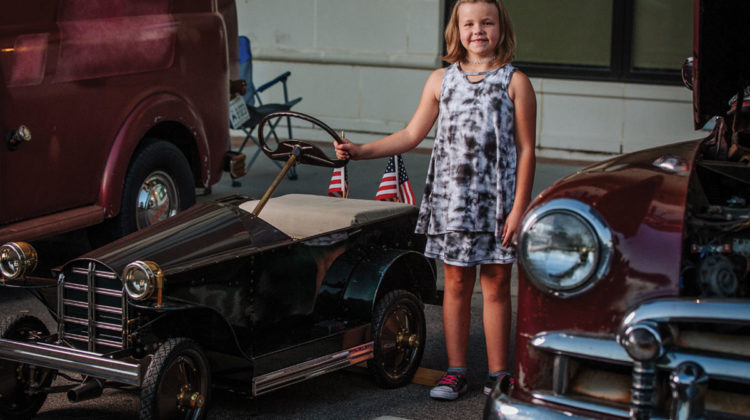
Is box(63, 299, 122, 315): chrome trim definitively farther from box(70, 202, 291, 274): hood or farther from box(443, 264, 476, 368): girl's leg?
box(443, 264, 476, 368): girl's leg

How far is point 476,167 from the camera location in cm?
409

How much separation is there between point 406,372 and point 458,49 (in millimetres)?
1415

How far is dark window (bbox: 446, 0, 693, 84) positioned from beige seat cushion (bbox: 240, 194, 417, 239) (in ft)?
21.2

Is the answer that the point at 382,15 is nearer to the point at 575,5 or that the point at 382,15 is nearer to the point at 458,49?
the point at 575,5

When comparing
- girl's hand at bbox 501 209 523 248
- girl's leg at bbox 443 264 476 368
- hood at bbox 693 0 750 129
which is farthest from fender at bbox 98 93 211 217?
hood at bbox 693 0 750 129

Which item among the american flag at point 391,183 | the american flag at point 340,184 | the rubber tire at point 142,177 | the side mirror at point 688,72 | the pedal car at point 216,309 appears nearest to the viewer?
the pedal car at point 216,309

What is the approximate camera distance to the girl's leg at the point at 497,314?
4.26 meters

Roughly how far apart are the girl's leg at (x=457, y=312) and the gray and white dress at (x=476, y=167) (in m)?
0.14

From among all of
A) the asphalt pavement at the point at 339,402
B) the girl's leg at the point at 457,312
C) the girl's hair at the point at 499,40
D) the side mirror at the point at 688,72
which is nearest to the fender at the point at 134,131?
the asphalt pavement at the point at 339,402

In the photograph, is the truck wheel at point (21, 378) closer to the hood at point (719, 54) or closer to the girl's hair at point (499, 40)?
the girl's hair at point (499, 40)

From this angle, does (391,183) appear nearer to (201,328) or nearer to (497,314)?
(497,314)

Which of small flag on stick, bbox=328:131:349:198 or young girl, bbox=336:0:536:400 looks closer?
young girl, bbox=336:0:536:400

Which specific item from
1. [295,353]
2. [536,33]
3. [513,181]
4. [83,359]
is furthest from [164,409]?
[536,33]

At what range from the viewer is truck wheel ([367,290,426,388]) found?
436 centimetres
